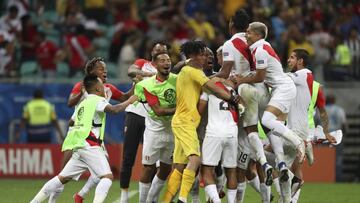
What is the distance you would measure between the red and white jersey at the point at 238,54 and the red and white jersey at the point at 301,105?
130 centimetres

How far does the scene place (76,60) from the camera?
27859mm

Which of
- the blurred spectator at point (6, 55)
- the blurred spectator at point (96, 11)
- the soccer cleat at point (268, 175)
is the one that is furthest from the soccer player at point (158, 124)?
the blurred spectator at point (96, 11)

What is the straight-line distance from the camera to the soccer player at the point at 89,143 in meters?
15.8

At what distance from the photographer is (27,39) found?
94.0ft

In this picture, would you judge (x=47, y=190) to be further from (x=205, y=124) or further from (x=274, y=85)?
(x=274, y=85)

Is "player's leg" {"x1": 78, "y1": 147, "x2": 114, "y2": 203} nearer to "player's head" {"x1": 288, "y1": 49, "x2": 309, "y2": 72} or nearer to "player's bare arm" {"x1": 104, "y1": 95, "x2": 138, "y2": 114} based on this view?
"player's bare arm" {"x1": 104, "y1": 95, "x2": 138, "y2": 114}

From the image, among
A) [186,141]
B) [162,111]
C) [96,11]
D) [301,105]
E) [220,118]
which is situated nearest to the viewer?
[186,141]

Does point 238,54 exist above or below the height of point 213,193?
above

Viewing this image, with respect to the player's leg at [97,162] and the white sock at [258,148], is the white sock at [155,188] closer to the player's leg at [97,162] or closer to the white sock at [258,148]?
the player's leg at [97,162]

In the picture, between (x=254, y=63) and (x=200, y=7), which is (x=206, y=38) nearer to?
(x=200, y=7)

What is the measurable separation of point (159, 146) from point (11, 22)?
13591 millimetres

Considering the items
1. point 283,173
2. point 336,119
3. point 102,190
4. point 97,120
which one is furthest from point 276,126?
point 336,119

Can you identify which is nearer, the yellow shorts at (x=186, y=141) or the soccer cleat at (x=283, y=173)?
the yellow shorts at (x=186, y=141)

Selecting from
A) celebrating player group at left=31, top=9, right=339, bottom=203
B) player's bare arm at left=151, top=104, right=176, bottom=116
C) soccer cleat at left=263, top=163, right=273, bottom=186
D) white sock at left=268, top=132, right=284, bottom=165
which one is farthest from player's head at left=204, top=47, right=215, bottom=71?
soccer cleat at left=263, top=163, right=273, bottom=186
